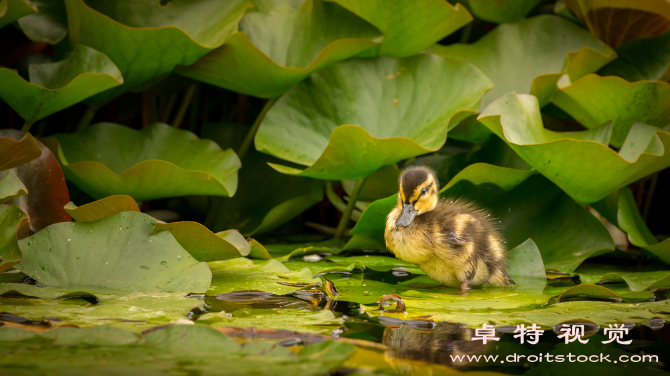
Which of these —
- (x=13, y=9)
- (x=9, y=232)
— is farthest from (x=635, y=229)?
(x=13, y=9)

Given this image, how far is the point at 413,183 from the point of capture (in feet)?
6.73

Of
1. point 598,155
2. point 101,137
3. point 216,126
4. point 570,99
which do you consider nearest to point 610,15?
point 570,99

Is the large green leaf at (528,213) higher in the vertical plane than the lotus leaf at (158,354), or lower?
higher

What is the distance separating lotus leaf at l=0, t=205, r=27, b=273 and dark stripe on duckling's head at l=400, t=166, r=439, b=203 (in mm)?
1210

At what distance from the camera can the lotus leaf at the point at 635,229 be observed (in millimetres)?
2160

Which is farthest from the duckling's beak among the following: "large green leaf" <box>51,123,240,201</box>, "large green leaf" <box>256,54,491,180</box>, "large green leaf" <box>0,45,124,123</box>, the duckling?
"large green leaf" <box>0,45,124,123</box>

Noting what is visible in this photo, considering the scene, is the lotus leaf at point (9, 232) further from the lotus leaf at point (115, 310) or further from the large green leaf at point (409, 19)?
the large green leaf at point (409, 19)

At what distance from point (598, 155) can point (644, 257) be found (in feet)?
2.72

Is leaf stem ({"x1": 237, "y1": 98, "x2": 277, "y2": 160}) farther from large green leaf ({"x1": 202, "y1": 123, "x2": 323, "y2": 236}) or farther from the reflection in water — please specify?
the reflection in water

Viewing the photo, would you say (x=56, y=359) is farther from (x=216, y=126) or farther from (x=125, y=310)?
(x=216, y=126)

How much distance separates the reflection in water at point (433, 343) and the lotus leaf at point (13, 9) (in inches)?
65.2

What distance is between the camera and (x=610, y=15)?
2723 millimetres

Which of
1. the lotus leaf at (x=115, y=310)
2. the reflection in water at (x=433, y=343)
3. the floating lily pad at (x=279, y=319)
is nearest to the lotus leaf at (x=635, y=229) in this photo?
the reflection in water at (x=433, y=343)

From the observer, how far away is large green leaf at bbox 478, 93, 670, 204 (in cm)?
196
